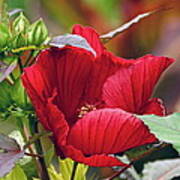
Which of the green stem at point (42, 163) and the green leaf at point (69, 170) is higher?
the green stem at point (42, 163)

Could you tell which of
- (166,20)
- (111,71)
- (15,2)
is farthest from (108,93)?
(166,20)

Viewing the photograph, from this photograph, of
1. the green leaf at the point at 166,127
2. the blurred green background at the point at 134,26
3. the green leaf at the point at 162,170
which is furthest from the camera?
the blurred green background at the point at 134,26

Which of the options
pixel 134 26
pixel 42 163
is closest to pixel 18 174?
pixel 42 163

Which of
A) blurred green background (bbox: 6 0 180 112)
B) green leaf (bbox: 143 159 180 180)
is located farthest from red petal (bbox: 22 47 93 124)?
blurred green background (bbox: 6 0 180 112)

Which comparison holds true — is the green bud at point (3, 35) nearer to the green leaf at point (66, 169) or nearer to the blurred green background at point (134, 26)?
the green leaf at point (66, 169)

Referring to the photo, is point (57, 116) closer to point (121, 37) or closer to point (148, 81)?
point (148, 81)

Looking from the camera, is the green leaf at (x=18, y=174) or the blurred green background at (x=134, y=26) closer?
the green leaf at (x=18, y=174)

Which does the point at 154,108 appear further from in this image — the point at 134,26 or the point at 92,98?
the point at 134,26

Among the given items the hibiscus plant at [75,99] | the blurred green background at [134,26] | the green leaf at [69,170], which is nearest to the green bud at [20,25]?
the hibiscus plant at [75,99]
